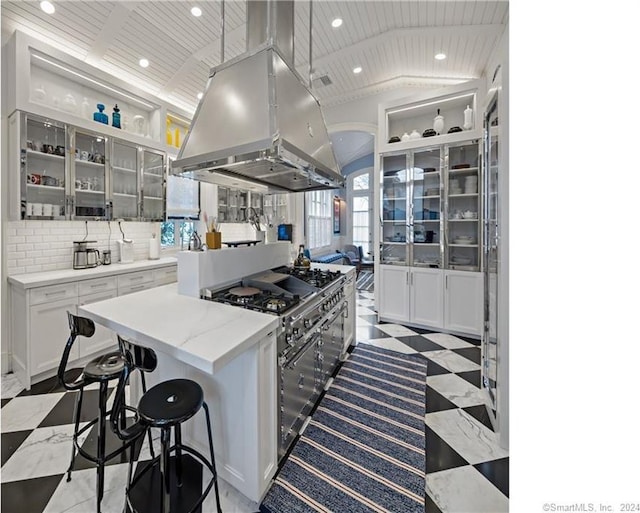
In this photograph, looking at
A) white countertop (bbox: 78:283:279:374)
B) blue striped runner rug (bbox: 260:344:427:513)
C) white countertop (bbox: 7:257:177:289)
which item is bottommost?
blue striped runner rug (bbox: 260:344:427:513)

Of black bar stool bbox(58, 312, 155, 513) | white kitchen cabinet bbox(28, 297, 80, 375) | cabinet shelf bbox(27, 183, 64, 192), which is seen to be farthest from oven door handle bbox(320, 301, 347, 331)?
cabinet shelf bbox(27, 183, 64, 192)

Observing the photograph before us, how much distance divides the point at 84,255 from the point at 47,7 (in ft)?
7.67

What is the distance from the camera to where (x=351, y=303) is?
3.08m

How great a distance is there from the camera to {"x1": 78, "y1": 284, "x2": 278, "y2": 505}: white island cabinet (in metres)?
1.24

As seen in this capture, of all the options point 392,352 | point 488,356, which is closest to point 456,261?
point 392,352

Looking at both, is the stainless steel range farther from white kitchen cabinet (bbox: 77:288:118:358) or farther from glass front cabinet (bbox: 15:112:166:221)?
glass front cabinet (bbox: 15:112:166:221)

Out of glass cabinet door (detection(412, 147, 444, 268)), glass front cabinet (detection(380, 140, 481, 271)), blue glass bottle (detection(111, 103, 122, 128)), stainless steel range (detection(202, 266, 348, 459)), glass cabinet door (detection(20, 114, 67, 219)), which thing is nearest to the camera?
stainless steel range (detection(202, 266, 348, 459))

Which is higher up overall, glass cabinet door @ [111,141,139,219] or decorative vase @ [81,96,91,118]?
decorative vase @ [81,96,91,118]

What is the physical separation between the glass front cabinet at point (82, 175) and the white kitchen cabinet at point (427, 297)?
3.73 m

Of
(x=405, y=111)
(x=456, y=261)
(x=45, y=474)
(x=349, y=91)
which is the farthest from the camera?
(x=349, y=91)

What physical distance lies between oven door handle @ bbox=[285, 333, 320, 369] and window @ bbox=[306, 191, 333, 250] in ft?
15.7

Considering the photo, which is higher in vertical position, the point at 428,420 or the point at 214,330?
the point at 214,330

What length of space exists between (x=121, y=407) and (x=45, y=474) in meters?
0.88
